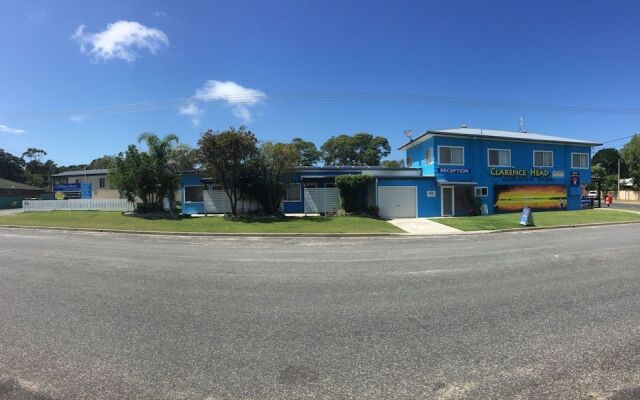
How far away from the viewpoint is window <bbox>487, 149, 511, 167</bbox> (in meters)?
29.7

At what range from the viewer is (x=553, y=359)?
12.9 ft

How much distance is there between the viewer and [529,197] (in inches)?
1211

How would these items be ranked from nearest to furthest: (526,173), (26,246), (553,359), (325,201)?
(553,359) < (26,246) < (325,201) < (526,173)

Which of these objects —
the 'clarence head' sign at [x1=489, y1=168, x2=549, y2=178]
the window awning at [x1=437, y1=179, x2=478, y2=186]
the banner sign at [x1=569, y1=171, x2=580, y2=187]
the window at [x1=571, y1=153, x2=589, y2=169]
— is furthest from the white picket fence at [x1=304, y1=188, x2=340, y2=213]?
the window at [x1=571, y1=153, x2=589, y2=169]

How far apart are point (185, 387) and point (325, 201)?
82.6 feet

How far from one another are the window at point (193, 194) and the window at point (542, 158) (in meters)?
26.6

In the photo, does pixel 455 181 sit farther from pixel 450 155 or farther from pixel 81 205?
pixel 81 205

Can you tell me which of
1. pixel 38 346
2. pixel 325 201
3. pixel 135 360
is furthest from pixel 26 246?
pixel 325 201

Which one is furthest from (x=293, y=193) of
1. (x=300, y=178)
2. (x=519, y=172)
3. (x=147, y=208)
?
(x=519, y=172)

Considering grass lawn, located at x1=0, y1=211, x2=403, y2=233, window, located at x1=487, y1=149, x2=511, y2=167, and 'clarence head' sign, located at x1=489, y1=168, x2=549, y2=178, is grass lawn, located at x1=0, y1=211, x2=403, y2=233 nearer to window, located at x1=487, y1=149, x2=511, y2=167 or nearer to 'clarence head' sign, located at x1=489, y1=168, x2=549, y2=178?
'clarence head' sign, located at x1=489, y1=168, x2=549, y2=178

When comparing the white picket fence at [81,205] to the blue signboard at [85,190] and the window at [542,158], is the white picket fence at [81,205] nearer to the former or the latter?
the blue signboard at [85,190]

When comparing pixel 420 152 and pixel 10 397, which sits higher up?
pixel 420 152

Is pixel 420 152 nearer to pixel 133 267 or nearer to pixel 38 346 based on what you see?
pixel 133 267

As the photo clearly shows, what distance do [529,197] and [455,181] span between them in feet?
23.6
